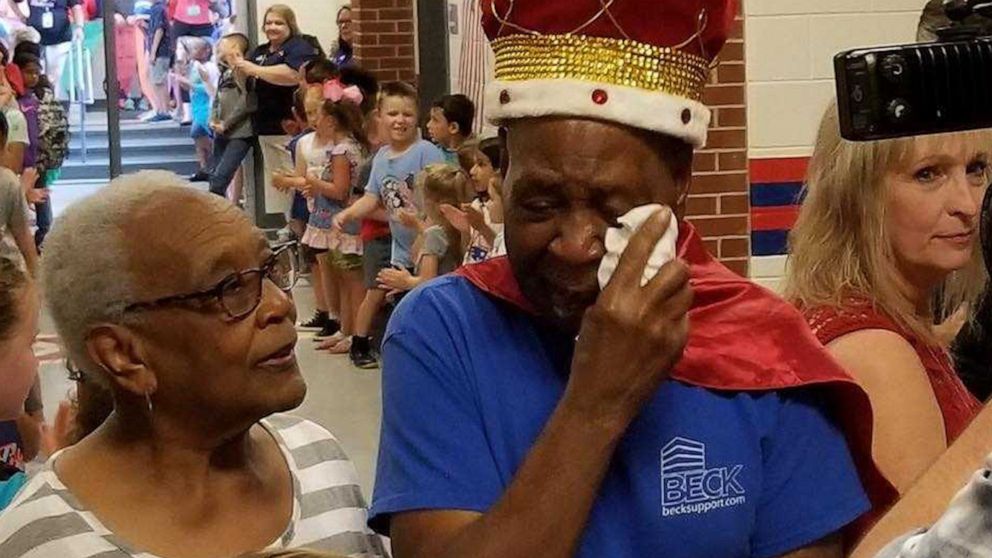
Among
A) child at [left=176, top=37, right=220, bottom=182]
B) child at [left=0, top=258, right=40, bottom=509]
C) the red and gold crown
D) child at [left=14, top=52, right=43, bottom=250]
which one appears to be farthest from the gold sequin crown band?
child at [left=176, top=37, right=220, bottom=182]

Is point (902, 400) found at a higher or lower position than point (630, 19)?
lower

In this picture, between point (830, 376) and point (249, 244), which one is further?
point (249, 244)

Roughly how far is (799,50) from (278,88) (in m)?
6.68

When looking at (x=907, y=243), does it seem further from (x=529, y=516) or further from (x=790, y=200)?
(x=790, y=200)

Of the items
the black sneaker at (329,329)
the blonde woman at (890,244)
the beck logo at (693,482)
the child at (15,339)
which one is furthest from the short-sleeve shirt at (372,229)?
the beck logo at (693,482)

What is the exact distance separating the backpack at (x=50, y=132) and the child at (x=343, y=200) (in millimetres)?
3461

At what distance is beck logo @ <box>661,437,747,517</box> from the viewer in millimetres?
1402

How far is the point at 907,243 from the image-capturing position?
2066 mm

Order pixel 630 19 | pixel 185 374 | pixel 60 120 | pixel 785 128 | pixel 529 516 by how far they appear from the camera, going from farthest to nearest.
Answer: pixel 60 120 → pixel 785 128 → pixel 185 374 → pixel 630 19 → pixel 529 516

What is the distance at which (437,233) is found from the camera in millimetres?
6480

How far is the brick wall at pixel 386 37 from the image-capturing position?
421 inches

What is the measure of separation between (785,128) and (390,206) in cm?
295

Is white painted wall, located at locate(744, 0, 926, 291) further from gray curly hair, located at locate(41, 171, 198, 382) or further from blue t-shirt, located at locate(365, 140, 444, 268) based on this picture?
gray curly hair, located at locate(41, 171, 198, 382)

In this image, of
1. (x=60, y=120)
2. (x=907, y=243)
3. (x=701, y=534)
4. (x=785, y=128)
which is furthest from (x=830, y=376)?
(x=60, y=120)
